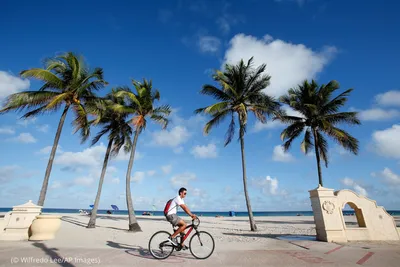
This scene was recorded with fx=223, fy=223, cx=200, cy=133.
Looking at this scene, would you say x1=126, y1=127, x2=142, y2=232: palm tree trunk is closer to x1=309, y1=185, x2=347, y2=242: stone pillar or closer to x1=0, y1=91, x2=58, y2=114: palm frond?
x1=0, y1=91, x2=58, y2=114: palm frond

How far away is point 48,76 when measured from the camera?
13008mm

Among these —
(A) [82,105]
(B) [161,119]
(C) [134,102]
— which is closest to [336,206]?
(B) [161,119]

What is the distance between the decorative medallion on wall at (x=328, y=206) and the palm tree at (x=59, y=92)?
1420 centimetres

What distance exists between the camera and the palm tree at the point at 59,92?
12.5 metres

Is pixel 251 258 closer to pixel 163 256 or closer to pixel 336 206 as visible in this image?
pixel 163 256

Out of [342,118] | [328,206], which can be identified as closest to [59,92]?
[328,206]

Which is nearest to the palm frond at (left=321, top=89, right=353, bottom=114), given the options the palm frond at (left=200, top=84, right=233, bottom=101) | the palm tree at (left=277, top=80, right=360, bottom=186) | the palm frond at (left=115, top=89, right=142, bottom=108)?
the palm tree at (left=277, top=80, right=360, bottom=186)

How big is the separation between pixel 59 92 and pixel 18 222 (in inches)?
312

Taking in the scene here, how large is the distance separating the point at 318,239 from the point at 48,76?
54.3 ft

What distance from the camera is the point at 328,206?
979 centimetres

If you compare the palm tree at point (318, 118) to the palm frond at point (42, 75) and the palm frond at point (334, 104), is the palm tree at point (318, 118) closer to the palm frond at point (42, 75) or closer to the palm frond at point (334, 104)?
the palm frond at point (334, 104)

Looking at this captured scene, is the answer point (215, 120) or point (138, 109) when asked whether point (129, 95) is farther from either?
point (215, 120)

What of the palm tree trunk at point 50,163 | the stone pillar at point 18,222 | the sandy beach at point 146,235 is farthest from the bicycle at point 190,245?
the palm tree trunk at point 50,163

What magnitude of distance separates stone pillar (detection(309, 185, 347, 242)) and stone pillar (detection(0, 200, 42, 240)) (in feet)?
41.5
